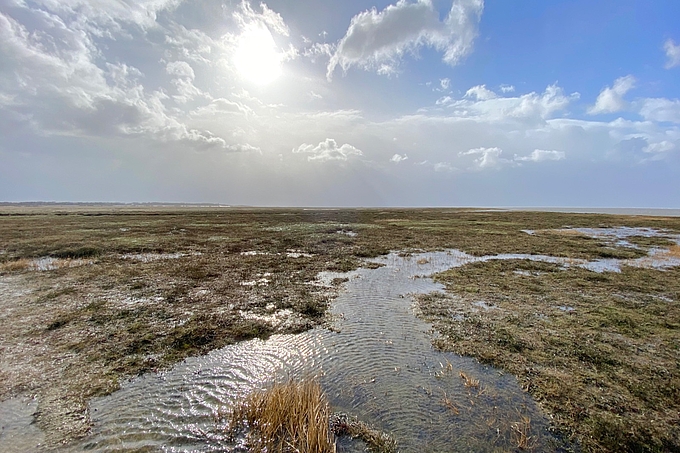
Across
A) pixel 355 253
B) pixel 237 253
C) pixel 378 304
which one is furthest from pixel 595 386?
pixel 237 253

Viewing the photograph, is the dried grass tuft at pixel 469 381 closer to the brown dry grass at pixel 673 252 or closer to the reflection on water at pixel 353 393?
the reflection on water at pixel 353 393

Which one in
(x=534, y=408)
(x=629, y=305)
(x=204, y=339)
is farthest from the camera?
(x=629, y=305)

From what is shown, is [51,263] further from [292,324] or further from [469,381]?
[469,381]

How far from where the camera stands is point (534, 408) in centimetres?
680

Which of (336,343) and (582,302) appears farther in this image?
(582,302)

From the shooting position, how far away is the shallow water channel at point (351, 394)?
5.95 meters

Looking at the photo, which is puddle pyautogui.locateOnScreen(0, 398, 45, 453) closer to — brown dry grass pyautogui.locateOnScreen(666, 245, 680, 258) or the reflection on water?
the reflection on water

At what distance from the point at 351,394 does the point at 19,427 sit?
7042mm

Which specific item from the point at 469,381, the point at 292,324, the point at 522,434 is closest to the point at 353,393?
the point at 469,381

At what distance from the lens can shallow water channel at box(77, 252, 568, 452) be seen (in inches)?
234

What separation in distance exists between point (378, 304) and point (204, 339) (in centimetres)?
765

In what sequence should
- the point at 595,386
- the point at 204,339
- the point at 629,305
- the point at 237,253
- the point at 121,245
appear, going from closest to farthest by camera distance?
1. the point at 595,386
2. the point at 204,339
3. the point at 629,305
4. the point at 237,253
5. the point at 121,245

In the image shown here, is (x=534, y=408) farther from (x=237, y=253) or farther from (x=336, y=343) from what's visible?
(x=237, y=253)

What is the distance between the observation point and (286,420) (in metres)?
6.12
